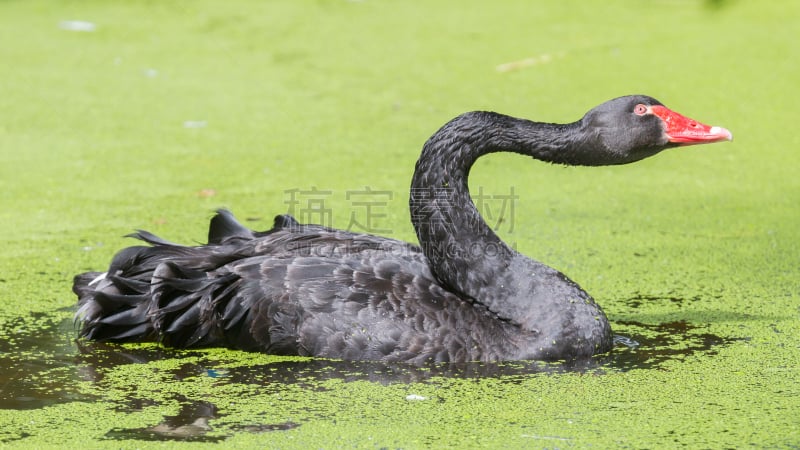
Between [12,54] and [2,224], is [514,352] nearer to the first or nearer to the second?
[2,224]

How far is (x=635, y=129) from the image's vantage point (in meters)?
4.14

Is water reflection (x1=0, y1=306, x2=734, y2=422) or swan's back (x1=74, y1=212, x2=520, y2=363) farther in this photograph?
swan's back (x1=74, y1=212, x2=520, y2=363)

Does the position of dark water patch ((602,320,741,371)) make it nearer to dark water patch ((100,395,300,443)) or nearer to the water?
the water

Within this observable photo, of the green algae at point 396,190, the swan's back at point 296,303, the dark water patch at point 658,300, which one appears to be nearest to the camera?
the green algae at point 396,190

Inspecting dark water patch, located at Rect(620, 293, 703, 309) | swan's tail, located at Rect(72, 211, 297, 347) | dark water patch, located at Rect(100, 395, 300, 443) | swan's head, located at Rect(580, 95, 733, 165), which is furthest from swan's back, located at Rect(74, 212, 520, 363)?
dark water patch, located at Rect(620, 293, 703, 309)

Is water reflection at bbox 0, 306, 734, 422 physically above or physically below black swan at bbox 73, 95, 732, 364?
below

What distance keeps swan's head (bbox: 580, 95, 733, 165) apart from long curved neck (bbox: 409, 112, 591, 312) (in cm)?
8

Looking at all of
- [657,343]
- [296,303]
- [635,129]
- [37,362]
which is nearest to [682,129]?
[635,129]

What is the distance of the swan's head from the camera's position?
412 cm

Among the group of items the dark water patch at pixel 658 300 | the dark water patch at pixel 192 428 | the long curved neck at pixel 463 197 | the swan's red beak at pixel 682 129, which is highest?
the swan's red beak at pixel 682 129

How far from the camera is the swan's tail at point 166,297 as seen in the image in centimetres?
426

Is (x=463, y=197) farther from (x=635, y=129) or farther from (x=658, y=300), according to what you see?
(x=658, y=300)

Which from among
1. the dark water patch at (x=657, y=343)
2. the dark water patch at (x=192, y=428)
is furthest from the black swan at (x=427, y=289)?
the dark water patch at (x=192, y=428)

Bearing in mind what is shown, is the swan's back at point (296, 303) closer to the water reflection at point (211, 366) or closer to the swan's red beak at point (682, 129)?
the water reflection at point (211, 366)
